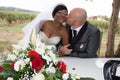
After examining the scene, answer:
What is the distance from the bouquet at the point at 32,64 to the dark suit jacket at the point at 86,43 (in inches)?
86.2

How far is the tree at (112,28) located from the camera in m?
6.43

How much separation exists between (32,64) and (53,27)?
279 centimetres

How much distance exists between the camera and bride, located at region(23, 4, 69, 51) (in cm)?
394

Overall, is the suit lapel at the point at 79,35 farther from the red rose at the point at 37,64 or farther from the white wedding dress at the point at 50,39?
the red rose at the point at 37,64

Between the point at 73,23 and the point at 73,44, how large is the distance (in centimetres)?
27

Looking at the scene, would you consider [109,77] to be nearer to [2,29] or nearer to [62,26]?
[62,26]

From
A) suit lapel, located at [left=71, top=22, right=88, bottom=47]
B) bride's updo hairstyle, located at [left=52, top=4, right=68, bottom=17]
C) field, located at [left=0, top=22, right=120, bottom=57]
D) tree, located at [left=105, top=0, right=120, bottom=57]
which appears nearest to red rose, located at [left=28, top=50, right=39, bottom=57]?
suit lapel, located at [left=71, top=22, right=88, bottom=47]

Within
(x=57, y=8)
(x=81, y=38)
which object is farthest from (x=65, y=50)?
(x=57, y=8)

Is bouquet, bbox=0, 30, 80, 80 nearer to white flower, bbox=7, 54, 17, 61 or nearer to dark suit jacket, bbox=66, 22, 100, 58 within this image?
white flower, bbox=7, 54, 17, 61

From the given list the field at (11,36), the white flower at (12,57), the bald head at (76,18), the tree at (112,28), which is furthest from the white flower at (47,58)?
the tree at (112,28)

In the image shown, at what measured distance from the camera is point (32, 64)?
4.18 ft

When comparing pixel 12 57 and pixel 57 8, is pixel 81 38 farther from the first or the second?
pixel 12 57

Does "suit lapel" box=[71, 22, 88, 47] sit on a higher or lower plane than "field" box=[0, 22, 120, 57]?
higher

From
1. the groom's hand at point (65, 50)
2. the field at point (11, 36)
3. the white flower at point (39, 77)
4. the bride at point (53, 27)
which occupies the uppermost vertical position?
the white flower at point (39, 77)
